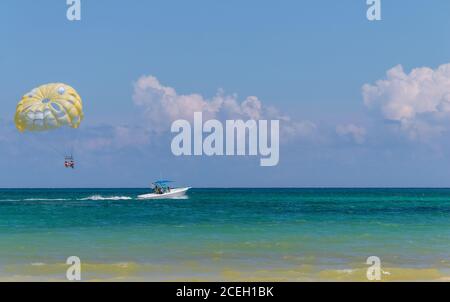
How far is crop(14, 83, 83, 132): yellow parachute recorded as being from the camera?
26453 mm

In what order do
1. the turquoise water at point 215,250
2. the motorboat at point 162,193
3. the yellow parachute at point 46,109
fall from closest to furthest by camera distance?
the turquoise water at point 215,250 < the yellow parachute at point 46,109 < the motorboat at point 162,193

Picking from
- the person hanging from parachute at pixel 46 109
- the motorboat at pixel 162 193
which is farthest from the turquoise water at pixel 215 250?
the motorboat at pixel 162 193

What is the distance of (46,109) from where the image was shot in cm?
2653

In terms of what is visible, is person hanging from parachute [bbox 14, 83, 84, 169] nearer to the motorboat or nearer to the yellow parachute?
the yellow parachute

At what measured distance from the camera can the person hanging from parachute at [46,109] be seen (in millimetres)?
26453

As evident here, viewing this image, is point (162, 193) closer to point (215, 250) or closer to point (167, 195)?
point (167, 195)

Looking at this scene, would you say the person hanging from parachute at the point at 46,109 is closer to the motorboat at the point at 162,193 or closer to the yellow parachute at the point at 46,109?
the yellow parachute at the point at 46,109

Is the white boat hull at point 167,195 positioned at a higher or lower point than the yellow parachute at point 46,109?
lower

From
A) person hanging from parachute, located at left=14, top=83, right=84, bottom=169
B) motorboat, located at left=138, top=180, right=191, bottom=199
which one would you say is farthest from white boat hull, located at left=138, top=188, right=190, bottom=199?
person hanging from parachute, located at left=14, top=83, right=84, bottom=169
